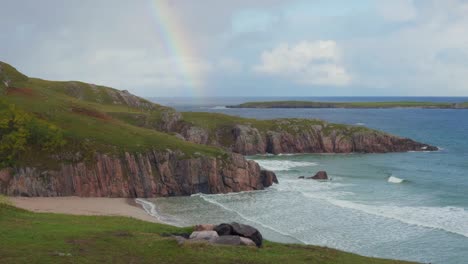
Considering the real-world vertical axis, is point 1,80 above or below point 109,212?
above

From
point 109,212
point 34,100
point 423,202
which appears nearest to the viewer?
point 109,212

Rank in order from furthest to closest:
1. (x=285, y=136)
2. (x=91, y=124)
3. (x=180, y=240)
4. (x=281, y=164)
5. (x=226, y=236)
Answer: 1. (x=285, y=136)
2. (x=281, y=164)
3. (x=91, y=124)
4. (x=226, y=236)
5. (x=180, y=240)

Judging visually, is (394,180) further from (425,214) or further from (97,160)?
(97,160)

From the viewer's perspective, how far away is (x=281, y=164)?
330 feet

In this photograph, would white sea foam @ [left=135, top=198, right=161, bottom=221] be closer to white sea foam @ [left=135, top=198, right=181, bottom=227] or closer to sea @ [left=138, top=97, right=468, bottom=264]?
white sea foam @ [left=135, top=198, right=181, bottom=227]

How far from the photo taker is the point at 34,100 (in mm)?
78875

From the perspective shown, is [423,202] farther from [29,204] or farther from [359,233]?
[29,204]

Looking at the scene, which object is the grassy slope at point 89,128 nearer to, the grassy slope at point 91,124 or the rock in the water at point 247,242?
the grassy slope at point 91,124

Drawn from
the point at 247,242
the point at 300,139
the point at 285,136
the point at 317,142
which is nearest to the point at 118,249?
the point at 247,242

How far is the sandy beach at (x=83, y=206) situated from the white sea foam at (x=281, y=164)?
38.3 meters

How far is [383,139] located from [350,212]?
78782 millimetres

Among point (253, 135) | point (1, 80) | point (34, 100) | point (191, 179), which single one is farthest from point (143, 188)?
point (253, 135)

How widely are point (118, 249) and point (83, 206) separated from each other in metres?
30.5

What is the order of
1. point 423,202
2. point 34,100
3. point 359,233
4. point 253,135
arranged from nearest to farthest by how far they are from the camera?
point 359,233 → point 423,202 → point 34,100 → point 253,135
